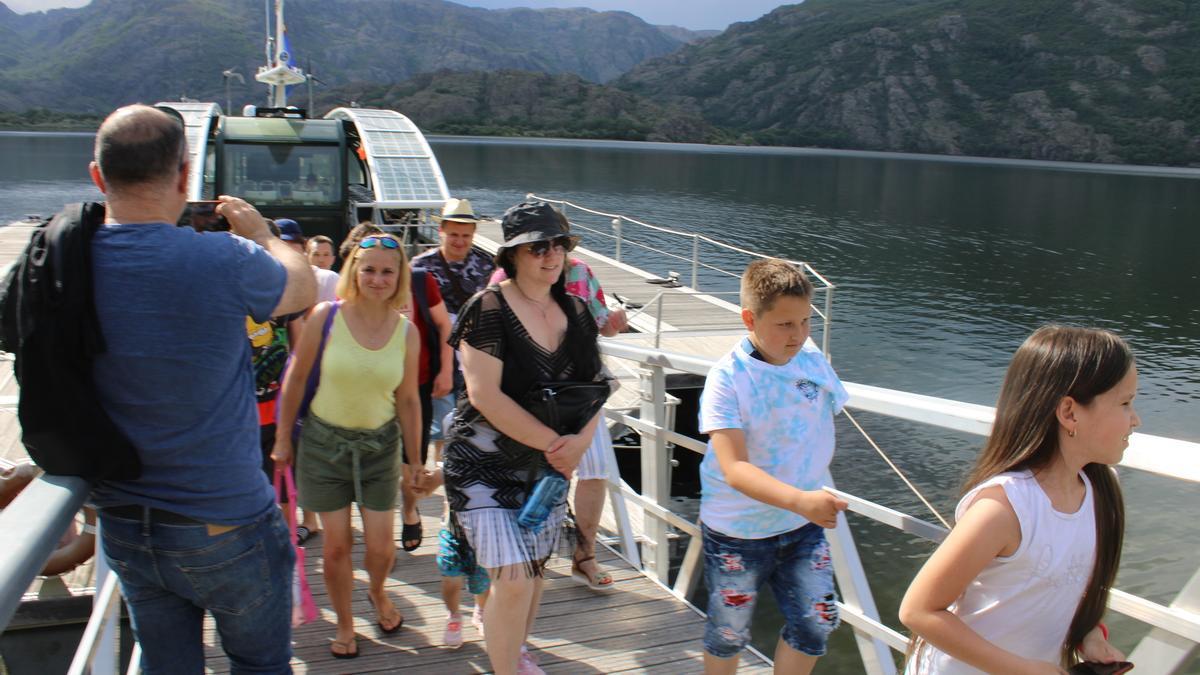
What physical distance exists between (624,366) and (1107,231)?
4157cm

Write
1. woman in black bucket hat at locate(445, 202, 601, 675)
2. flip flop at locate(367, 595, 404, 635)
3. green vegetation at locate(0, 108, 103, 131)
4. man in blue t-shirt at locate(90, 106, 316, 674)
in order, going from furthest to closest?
green vegetation at locate(0, 108, 103, 131) < flip flop at locate(367, 595, 404, 635) < woman in black bucket hat at locate(445, 202, 601, 675) < man in blue t-shirt at locate(90, 106, 316, 674)

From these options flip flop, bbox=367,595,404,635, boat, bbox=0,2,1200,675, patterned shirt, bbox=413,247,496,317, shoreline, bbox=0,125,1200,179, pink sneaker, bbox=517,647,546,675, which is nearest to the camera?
boat, bbox=0,2,1200,675

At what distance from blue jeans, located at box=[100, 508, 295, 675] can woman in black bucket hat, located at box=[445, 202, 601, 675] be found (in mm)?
713

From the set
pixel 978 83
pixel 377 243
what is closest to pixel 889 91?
pixel 978 83

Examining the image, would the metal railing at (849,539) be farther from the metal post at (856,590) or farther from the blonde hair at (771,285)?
the blonde hair at (771,285)

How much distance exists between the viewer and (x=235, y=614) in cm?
205

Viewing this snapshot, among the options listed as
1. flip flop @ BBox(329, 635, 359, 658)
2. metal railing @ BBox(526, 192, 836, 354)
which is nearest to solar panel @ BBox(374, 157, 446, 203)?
metal railing @ BBox(526, 192, 836, 354)

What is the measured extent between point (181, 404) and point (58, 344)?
265 mm

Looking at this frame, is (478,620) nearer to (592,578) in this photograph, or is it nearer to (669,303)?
(592,578)

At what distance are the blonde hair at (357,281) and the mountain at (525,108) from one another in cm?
11668

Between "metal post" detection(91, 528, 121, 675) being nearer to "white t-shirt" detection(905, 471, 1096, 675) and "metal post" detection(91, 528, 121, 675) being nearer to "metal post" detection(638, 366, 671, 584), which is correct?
"white t-shirt" detection(905, 471, 1096, 675)

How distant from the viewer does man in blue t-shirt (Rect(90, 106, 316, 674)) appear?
1.82m

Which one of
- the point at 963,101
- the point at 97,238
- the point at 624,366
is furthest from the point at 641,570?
the point at 963,101

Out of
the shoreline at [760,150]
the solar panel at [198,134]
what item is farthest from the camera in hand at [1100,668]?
the shoreline at [760,150]
